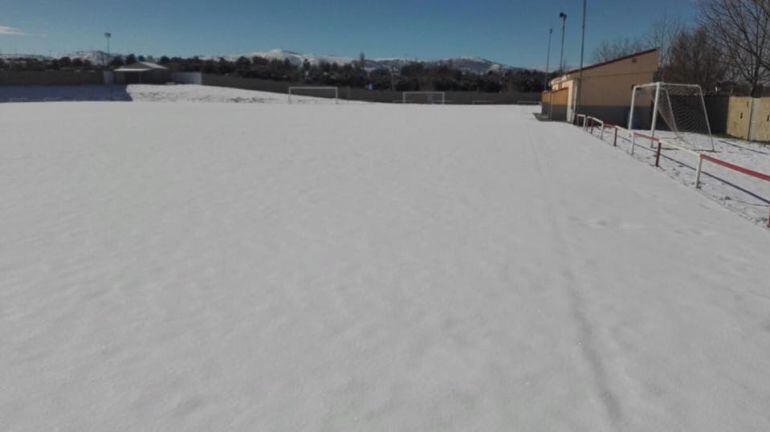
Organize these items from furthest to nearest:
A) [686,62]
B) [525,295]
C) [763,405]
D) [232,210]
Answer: [686,62] → [232,210] → [525,295] → [763,405]

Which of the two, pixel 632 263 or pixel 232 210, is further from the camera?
pixel 232 210

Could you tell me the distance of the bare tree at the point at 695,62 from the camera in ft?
125

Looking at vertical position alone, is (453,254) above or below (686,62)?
below

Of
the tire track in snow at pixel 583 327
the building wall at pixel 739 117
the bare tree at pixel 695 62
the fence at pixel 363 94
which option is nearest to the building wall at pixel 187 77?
the fence at pixel 363 94

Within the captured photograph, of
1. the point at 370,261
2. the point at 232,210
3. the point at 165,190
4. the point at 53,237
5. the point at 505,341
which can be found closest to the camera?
→ the point at 505,341

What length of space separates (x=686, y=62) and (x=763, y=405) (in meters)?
47.7

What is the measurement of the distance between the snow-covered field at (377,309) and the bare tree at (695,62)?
34.5m

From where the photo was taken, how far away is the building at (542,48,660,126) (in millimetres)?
30116

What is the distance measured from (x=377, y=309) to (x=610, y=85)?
30722mm

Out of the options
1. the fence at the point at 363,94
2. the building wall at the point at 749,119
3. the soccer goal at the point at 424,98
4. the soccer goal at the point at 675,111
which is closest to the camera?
the building wall at the point at 749,119

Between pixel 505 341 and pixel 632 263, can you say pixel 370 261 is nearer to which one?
pixel 505 341

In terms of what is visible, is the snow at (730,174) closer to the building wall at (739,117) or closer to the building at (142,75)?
the building wall at (739,117)

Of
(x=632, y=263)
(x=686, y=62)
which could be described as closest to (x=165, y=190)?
(x=632, y=263)

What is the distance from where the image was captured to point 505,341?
424 centimetres
